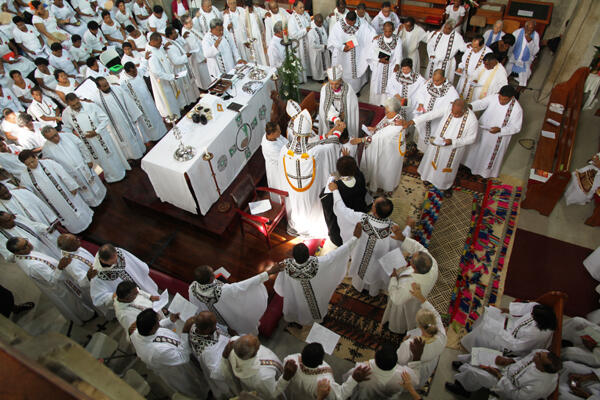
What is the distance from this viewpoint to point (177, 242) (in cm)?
Answer: 672

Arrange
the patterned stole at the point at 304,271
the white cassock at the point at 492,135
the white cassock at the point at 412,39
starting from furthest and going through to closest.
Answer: the white cassock at the point at 412,39 → the white cassock at the point at 492,135 → the patterned stole at the point at 304,271

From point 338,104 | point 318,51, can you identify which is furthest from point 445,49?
point 318,51

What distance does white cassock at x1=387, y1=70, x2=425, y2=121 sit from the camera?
742cm

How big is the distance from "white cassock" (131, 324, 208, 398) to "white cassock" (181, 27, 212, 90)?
273 inches

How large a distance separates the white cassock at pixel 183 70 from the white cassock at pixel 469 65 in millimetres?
5516

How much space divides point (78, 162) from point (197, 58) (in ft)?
13.4

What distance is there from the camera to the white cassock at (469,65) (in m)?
7.44

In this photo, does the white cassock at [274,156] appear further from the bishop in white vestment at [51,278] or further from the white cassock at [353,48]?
the white cassock at [353,48]

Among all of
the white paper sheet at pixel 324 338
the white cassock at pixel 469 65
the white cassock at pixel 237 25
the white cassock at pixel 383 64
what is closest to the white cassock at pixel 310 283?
the white paper sheet at pixel 324 338

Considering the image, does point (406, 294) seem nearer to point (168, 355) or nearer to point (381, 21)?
point (168, 355)

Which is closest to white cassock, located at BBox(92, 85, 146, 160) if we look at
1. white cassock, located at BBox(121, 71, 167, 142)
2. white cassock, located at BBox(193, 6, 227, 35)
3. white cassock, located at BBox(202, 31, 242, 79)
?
white cassock, located at BBox(121, 71, 167, 142)

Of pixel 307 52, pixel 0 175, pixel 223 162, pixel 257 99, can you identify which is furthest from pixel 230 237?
pixel 307 52

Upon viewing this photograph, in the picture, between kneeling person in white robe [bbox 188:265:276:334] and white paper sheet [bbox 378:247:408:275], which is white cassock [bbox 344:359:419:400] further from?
kneeling person in white robe [bbox 188:265:276:334]

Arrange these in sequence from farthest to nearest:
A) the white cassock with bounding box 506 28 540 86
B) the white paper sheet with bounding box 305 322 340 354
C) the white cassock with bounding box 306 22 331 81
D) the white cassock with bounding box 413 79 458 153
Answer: the white cassock with bounding box 306 22 331 81 → the white cassock with bounding box 506 28 540 86 → the white cassock with bounding box 413 79 458 153 → the white paper sheet with bounding box 305 322 340 354
